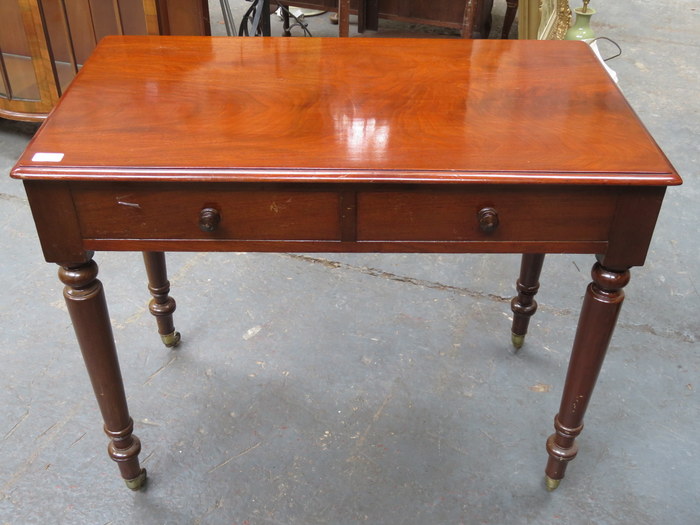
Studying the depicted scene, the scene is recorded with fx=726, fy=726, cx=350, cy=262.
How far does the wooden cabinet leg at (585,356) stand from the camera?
1.43 metres

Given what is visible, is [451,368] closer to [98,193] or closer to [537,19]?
[98,193]

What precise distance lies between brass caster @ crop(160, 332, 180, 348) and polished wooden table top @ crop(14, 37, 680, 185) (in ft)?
2.78

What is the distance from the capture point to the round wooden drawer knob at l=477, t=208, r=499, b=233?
1.32 m

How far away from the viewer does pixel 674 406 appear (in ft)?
6.64

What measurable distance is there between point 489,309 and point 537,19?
239 cm

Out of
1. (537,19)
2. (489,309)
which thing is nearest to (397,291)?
(489,309)

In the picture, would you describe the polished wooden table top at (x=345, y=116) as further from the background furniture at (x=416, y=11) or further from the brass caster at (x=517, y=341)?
the background furniture at (x=416, y=11)

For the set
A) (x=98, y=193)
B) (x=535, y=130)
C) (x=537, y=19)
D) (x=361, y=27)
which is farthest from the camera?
(x=361, y=27)

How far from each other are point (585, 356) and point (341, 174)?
68 cm

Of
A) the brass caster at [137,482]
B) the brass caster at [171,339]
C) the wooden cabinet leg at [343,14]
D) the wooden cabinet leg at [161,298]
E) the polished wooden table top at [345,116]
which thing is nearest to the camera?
the polished wooden table top at [345,116]

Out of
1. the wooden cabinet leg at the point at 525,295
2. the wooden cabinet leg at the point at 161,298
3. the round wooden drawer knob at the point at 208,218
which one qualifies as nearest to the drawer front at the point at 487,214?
the round wooden drawer knob at the point at 208,218

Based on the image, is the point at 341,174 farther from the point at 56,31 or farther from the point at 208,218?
the point at 56,31

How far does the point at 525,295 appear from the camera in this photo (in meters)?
2.10

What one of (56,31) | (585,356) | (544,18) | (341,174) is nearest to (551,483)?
(585,356)
